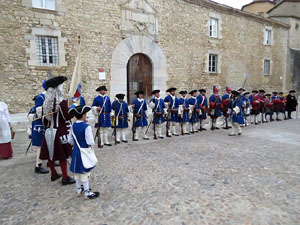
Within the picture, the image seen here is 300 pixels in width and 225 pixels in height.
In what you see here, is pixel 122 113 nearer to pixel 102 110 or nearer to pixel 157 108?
pixel 102 110

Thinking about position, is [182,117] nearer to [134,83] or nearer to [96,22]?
[134,83]

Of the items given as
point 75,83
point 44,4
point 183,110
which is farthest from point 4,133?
point 44,4

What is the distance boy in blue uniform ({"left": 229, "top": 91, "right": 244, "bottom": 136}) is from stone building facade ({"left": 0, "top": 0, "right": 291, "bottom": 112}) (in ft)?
18.3

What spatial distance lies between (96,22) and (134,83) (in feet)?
12.0

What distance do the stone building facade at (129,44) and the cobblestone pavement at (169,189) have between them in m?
4.84

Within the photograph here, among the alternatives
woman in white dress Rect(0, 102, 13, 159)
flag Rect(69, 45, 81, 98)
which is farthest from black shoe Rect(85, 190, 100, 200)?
woman in white dress Rect(0, 102, 13, 159)

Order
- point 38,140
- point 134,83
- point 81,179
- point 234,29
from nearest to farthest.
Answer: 1. point 81,179
2. point 38,140
3. point 134,83
4. point 234,29

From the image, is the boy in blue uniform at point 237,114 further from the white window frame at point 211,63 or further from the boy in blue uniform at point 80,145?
the white window frame at point 211,63

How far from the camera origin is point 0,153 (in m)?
5.43

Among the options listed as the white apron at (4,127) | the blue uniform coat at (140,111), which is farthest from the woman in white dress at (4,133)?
the blue uniform coat at (140,111)

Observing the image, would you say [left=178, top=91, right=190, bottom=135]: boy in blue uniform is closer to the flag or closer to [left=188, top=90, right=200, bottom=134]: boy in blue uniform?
[left=188, top=90, right=200, bottom=134]: boy in blue uniform

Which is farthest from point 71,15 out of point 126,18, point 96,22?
point 126,18

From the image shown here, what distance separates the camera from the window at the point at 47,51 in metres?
9.52

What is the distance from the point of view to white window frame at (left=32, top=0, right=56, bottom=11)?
30.7 feet
